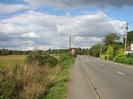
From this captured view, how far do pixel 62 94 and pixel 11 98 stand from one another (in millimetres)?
2828

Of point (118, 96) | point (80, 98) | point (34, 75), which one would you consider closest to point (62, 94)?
point (80, 98)

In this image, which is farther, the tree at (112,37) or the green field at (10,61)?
the tree at (112,37)

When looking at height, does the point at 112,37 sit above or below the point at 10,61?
above

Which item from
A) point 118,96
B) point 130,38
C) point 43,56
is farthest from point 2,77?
point 130,38

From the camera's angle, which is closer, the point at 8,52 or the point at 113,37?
the point at 8,52

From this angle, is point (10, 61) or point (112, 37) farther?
point (112, 37)

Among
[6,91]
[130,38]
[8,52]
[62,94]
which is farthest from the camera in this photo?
[130,38]

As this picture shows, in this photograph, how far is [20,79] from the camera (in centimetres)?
1897

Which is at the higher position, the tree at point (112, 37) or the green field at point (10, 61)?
the tree at point (112, 37)

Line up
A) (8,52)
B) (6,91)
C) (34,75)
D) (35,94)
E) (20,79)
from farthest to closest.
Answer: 1. (8,52)
2. (34,75)
3. (20,79)
4. (35,94)
5. (6,91)

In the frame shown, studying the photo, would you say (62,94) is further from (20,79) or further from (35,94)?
(20,79)

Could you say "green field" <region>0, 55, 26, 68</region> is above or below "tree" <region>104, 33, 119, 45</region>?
below

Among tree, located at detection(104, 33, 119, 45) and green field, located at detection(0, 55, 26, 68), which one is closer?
green field, located at detection(0, 55, 26, 68)

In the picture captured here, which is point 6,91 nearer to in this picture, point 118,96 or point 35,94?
point 35,94
